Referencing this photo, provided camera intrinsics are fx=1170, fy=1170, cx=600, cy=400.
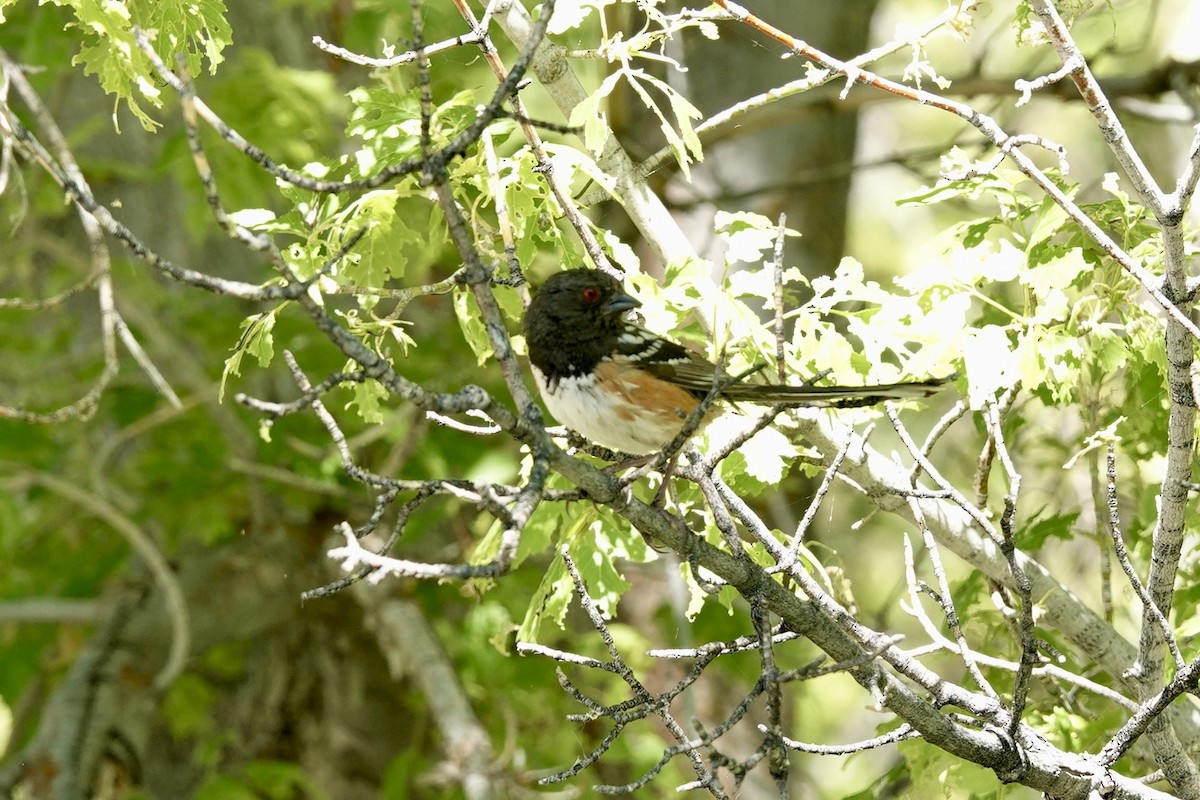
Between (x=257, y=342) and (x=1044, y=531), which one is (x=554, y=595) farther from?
(x=1044, y=531)

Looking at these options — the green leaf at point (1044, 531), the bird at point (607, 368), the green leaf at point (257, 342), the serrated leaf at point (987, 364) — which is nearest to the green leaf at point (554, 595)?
the bird at point (607, 368)

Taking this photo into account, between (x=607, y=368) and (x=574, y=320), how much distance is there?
0.16m

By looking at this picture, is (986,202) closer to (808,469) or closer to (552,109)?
(552,109)

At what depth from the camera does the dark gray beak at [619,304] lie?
272cm

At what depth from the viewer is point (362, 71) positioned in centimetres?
671

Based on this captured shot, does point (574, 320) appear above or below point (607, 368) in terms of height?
above

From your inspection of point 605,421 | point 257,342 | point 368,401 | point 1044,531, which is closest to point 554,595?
point 605,421

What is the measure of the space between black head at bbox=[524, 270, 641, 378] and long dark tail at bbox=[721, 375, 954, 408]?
0.43 meters

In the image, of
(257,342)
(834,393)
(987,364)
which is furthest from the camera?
(257,342)

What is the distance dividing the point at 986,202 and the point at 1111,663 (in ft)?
16.2

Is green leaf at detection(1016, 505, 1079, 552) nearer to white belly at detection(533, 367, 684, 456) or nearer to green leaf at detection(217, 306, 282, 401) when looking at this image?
white belly at detection(533, 367, 684, 456)

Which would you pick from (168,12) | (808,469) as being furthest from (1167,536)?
(168,12)

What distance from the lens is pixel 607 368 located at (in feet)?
8.84

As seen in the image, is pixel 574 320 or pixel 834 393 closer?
pixel 834 393
